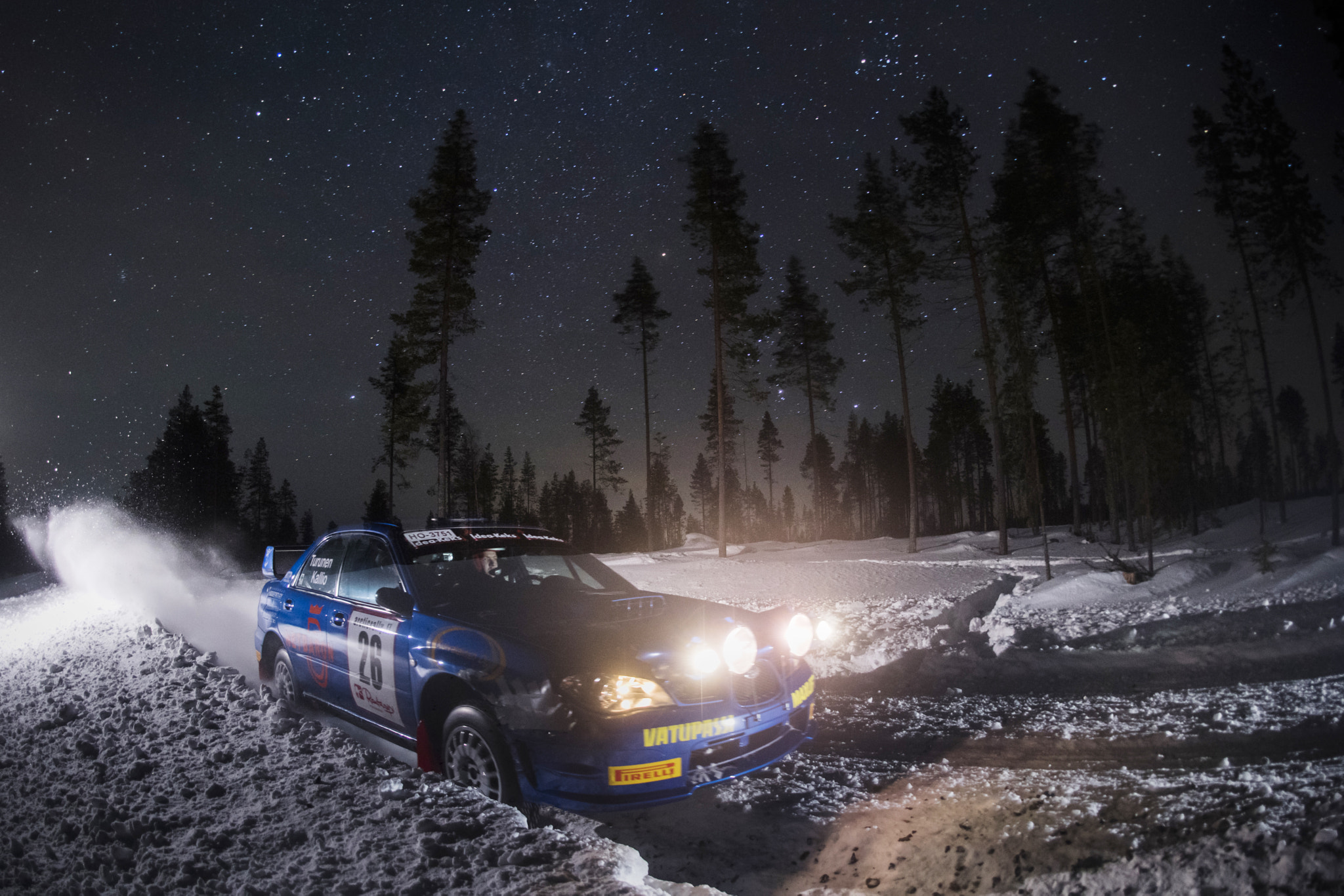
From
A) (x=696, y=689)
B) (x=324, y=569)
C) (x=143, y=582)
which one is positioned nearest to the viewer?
(x=696, y=689)

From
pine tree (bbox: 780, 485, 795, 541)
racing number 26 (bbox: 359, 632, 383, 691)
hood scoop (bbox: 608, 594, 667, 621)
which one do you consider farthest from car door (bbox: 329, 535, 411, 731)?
pine tree (bbox: 780, 485, 795, 541)

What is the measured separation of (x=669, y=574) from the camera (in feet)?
61.0

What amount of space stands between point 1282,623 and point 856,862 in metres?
7.85

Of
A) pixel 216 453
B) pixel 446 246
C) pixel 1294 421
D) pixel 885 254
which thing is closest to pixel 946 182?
pixel 885 254

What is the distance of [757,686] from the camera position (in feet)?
12.5

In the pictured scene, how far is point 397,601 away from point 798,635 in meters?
2.57

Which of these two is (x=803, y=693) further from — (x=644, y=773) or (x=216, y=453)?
(x=216, y=453)

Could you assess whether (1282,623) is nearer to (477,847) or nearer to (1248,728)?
(1248,728)

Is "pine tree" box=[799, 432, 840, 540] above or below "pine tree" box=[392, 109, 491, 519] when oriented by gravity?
below

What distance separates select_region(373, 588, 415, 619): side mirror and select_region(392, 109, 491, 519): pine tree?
21263 mm

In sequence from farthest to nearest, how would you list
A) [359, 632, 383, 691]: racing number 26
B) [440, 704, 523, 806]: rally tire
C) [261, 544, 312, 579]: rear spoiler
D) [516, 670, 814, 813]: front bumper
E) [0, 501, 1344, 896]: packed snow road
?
1. [261, 544, 312, 579]: rear spoiler
2. [359, 632, 383, 691]: racing number 26
3. [440, 704, 523, 806]: rally tire
4. [516, 670, 814, 813]: front bumper
5. [0, 501, 1344, 896]: packed snow road

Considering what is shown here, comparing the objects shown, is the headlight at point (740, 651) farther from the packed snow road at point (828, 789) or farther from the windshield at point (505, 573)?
the windshield at point (505, 573)

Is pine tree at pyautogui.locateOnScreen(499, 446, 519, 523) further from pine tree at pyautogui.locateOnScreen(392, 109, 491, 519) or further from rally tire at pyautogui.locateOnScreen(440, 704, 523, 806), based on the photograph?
rally tire at pyautogui.locateOnScreen(440, 704, 523, 806)

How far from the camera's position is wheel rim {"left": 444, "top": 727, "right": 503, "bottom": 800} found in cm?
346
